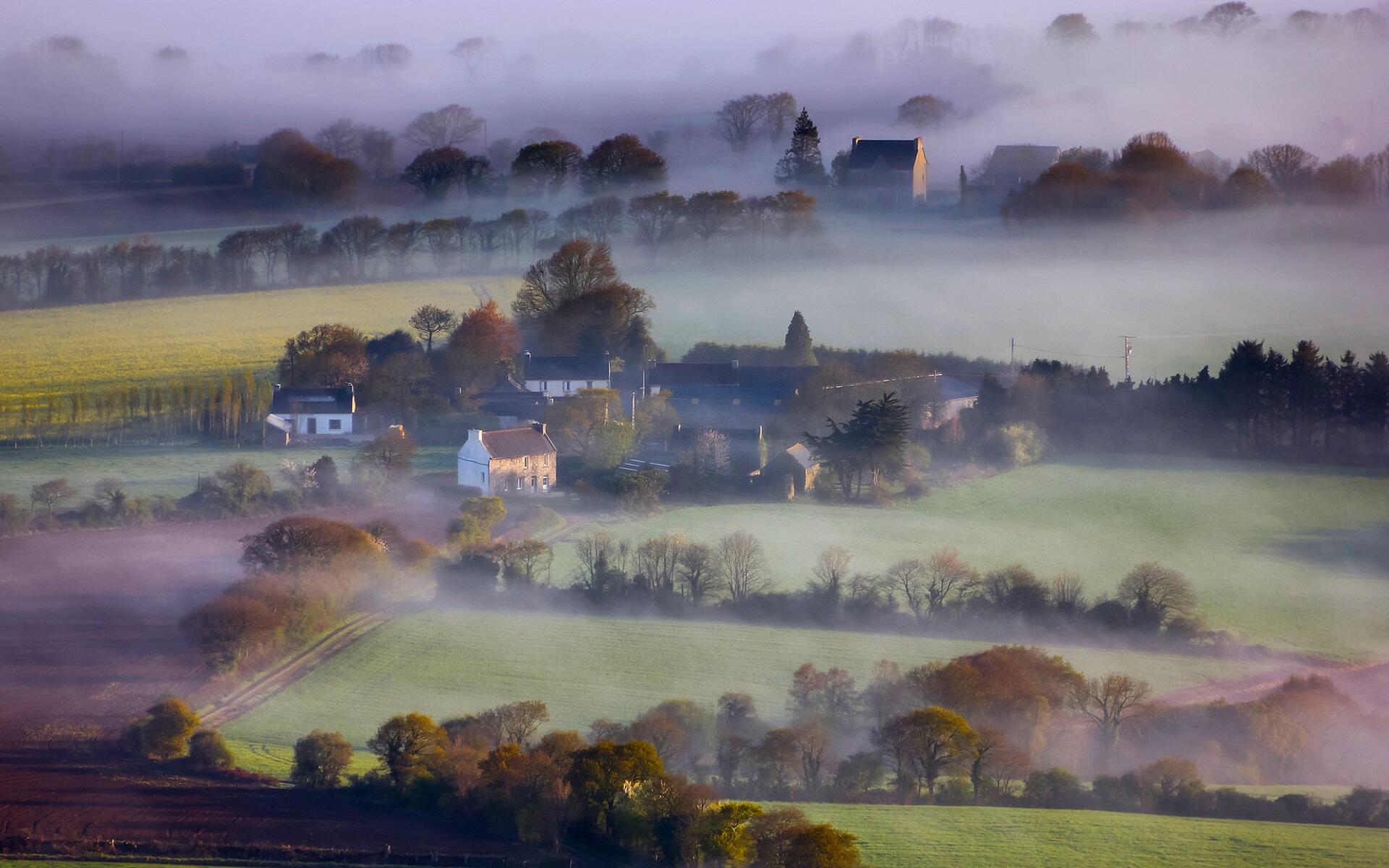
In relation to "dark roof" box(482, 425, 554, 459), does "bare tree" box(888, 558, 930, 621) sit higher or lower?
lower

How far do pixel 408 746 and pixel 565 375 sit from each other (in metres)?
23.9

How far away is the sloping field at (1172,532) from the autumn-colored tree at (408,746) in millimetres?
7732

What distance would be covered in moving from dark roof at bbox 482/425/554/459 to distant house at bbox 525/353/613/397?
6.56 m

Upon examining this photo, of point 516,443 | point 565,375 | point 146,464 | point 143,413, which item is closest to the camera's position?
point 146,464

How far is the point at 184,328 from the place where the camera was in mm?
36094

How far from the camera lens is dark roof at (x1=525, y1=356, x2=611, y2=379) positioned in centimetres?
3891

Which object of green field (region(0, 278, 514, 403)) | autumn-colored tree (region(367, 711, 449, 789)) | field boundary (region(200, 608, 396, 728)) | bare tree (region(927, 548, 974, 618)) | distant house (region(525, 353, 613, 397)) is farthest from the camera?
distant house (region(525, 353, 613, 397))

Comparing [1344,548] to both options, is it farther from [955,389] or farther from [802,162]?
[802,162]

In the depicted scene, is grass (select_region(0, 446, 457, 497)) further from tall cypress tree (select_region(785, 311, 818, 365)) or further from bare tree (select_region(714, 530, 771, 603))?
tall cypress tree (select_region(785, 311, 818, 365))

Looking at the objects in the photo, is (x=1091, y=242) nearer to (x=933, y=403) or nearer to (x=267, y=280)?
→ (x=933, y=403)

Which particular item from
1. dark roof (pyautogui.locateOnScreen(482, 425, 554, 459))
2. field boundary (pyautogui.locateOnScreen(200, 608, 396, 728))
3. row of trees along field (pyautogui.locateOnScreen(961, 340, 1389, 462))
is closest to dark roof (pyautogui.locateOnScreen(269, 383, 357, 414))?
dark roof (pyautogui.locateOnScreen(482, 425, 554, 459))

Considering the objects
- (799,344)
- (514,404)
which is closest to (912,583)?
(514,404)

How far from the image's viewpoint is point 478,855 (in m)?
14.0

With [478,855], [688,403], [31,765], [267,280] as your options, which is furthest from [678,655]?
[267,280]
